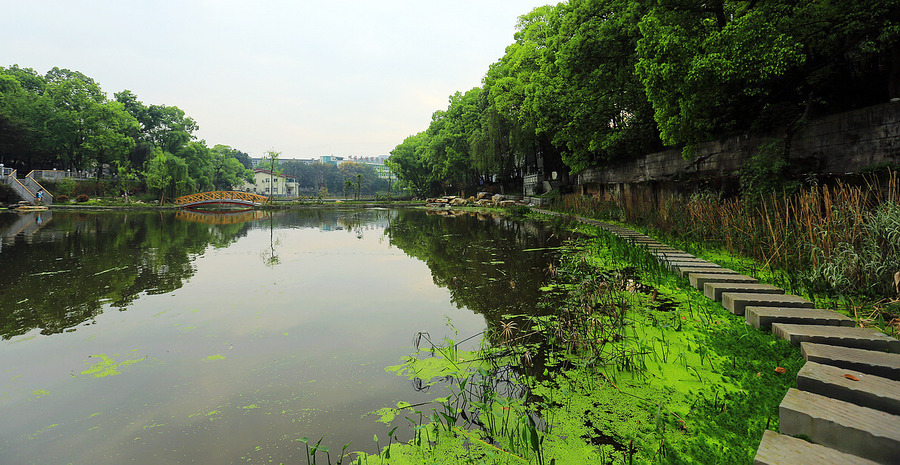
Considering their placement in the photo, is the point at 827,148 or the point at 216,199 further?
the point at 216,199

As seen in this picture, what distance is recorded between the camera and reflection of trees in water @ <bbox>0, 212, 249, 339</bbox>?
15.4 feet

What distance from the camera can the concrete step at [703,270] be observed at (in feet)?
16.4

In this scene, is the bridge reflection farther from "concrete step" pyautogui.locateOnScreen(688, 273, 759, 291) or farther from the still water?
"concrete step" pyautogui.locateOnScreen(688, 273, 759, 291)

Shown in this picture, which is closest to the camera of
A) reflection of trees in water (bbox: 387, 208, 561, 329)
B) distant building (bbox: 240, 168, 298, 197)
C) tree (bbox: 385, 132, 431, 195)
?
reflection of trees in water (bbox: 387, 208, 561, 329)

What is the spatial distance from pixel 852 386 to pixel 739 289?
7.57 ft

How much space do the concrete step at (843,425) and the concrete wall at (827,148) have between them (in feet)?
26.4

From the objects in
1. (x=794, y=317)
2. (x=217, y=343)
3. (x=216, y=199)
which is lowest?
(x=217, y=343)

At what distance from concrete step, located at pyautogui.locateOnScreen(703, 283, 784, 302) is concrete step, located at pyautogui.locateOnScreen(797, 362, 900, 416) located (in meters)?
1.96

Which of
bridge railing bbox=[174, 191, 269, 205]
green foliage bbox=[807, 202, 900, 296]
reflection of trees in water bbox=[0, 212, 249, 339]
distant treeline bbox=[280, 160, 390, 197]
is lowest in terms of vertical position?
reflection of trees in water bbox=[0, 212, 249, 339]

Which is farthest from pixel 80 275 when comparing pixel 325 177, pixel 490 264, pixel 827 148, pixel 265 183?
pixel 325 177

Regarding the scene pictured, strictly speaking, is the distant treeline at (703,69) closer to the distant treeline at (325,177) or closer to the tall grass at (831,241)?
the tall grass at (831,241)

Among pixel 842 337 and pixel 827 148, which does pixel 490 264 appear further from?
pixel 827 148

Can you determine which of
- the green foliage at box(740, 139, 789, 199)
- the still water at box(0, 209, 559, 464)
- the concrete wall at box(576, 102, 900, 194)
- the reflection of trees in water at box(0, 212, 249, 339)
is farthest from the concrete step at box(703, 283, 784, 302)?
the reflection of trees in water at box(0, 212, 249, 339)

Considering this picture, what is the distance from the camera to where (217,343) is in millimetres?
3869
